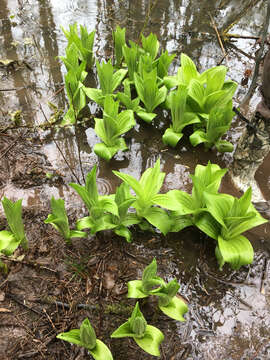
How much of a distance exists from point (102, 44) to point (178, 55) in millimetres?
1290

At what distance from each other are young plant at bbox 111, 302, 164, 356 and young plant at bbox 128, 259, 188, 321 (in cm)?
16

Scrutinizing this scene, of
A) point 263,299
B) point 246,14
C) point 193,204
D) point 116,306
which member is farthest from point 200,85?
point 246,14

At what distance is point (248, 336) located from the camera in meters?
2.03

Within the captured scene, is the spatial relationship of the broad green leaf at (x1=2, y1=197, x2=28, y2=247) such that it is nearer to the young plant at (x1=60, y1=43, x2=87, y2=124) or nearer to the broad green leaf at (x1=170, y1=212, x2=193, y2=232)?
the broad green leaf at (x1=170, y1=212, x2=193, y2=232)

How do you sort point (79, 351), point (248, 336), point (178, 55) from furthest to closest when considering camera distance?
point (178, 55), point (248, 336), point (79, 351)

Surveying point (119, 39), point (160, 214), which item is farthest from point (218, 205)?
point (119, 39)

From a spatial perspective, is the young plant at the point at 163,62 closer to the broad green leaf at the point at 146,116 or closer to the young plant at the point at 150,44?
the young plant at the point at 150,44

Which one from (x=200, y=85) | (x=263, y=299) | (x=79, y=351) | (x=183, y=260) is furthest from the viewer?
(x=200, y=85)

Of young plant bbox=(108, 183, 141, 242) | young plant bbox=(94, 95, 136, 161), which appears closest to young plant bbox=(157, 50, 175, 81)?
young plant bbox=(94, 95, 136, 161)

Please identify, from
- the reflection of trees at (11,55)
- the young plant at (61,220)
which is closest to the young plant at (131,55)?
the reflection of trees at (11,55)

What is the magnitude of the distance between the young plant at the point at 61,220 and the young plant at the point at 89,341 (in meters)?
0.73

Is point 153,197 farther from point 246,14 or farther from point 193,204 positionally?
point 246,14

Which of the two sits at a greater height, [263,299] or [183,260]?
[183,260]

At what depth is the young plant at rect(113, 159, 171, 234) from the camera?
7.69 feet
